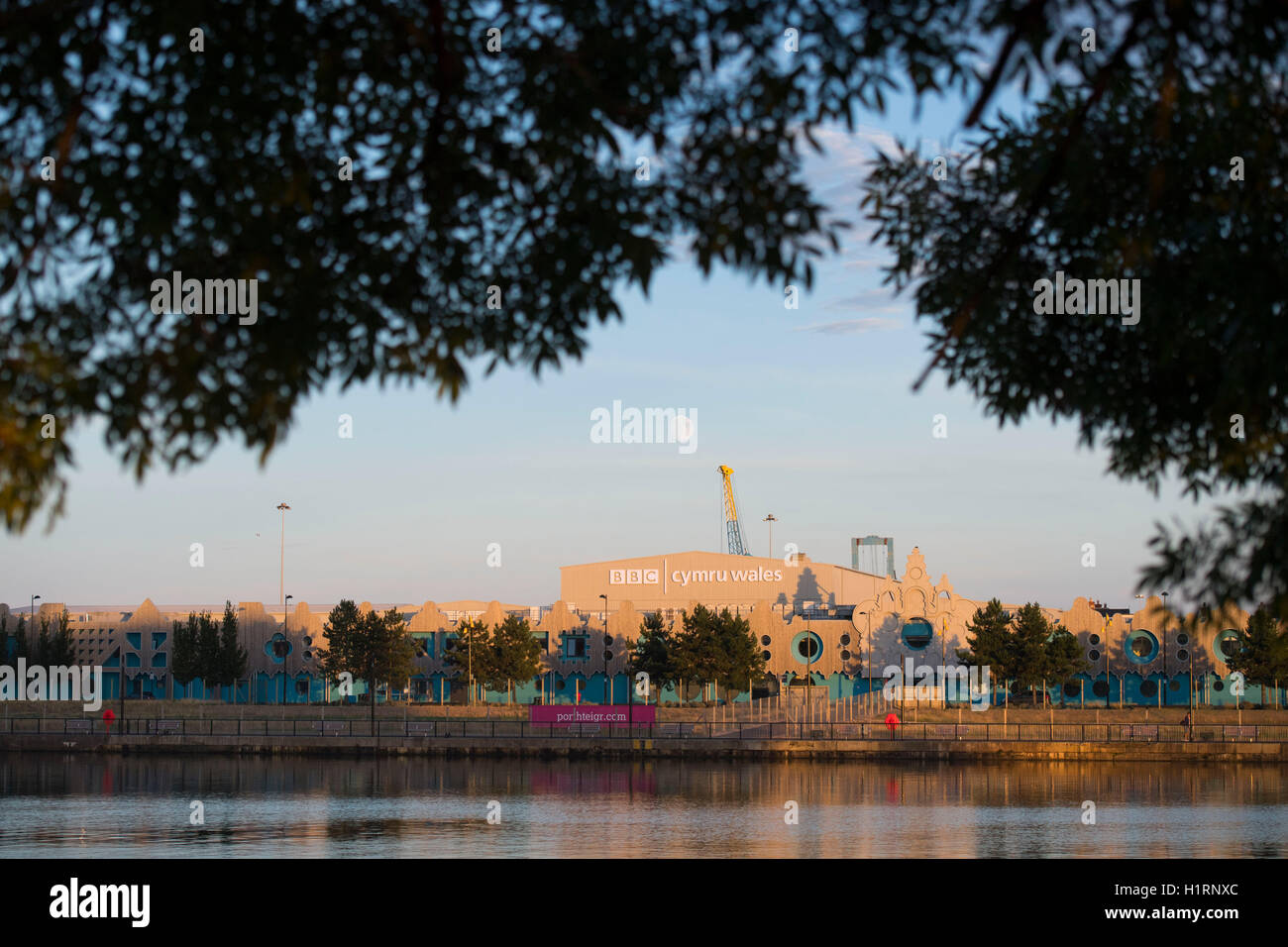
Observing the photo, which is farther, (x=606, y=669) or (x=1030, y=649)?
(x=606, y=669)

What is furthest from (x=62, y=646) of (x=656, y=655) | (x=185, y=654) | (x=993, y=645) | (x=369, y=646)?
(x=993, y=645)

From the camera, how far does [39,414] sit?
26.9 ft

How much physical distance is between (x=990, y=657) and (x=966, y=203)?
74140 millimetres

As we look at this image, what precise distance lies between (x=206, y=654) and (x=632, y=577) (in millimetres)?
30324

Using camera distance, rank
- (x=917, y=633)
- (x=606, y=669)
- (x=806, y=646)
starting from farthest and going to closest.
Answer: (x=606, y=669) < (x=806, y=646) < (x=917, y=633)

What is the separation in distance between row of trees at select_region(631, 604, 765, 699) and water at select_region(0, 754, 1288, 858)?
15.8 metres

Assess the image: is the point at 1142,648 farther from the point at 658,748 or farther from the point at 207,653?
the point at 207,653

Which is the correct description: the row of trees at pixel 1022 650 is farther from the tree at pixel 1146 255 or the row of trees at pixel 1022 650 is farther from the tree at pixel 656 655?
the tree at pixel 1146 255

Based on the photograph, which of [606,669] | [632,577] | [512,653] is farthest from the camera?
[632,577]

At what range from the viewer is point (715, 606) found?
97.8 metres
